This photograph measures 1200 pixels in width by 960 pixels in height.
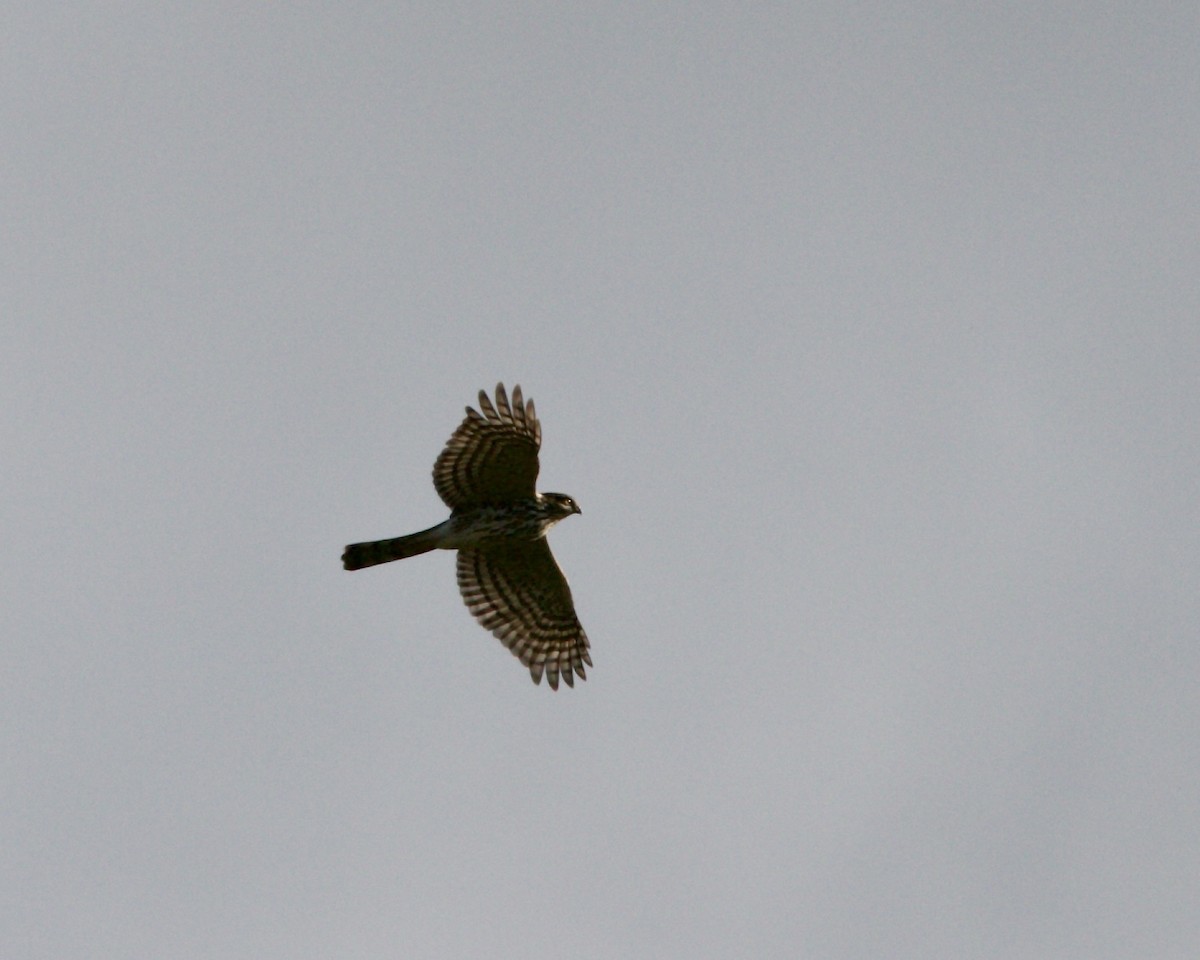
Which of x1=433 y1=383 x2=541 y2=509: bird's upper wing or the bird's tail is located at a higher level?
x1=433 y1=383 x2=541 y2=509: bird's upper wing

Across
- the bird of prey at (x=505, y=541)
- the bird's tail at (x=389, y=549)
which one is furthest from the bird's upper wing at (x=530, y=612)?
the bird's tail at (x=389, y=549)

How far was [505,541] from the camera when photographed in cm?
1989

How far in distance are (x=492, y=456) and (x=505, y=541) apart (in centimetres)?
114

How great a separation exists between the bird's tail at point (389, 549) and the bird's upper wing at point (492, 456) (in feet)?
1.63

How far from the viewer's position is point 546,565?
66.9 ft

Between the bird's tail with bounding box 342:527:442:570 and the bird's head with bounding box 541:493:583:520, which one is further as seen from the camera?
the bird's head with bounding box 541:493:583:520

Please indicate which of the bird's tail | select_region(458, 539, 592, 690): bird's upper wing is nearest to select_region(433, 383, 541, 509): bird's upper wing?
the bird's tail

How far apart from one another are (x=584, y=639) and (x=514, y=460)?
9.55ft

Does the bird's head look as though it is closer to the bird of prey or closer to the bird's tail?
the bird of prey

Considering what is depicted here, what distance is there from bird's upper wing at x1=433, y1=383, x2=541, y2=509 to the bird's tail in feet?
1.63

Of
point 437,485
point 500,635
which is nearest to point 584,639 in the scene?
point 500,635

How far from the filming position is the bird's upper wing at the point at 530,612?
20.6m

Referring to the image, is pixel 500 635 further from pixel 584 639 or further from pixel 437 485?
pixel 437 485

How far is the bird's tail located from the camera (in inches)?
765
